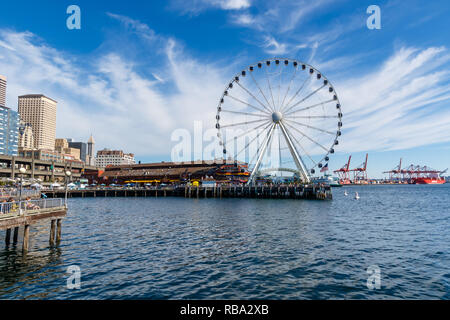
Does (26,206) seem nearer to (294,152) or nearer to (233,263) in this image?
(233,263)

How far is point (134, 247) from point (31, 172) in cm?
13940

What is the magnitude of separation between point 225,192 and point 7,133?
174257mm

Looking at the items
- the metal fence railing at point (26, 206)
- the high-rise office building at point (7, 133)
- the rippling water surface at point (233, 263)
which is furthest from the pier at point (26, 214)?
the high-rise office building at point (7, 133)

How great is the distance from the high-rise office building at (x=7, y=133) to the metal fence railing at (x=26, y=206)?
660 ft

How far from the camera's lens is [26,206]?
22.8 m

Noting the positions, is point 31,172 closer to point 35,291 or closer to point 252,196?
point 252,196

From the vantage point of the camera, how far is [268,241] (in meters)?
25.5

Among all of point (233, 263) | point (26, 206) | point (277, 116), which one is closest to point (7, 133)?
point (277, 116)

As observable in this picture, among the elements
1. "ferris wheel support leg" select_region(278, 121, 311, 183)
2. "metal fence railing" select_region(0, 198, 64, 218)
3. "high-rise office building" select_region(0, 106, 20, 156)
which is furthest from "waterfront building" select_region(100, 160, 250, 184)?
"metal fence railing" select_region(0, 198, 64, 218)

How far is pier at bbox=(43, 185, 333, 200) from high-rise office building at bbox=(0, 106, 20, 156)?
114 m

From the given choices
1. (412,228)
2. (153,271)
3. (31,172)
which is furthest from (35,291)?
(31,172)

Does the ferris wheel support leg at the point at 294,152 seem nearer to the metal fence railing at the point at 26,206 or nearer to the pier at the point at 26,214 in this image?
the pier at the point at 26,214

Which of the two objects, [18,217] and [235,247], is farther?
[235,247]
